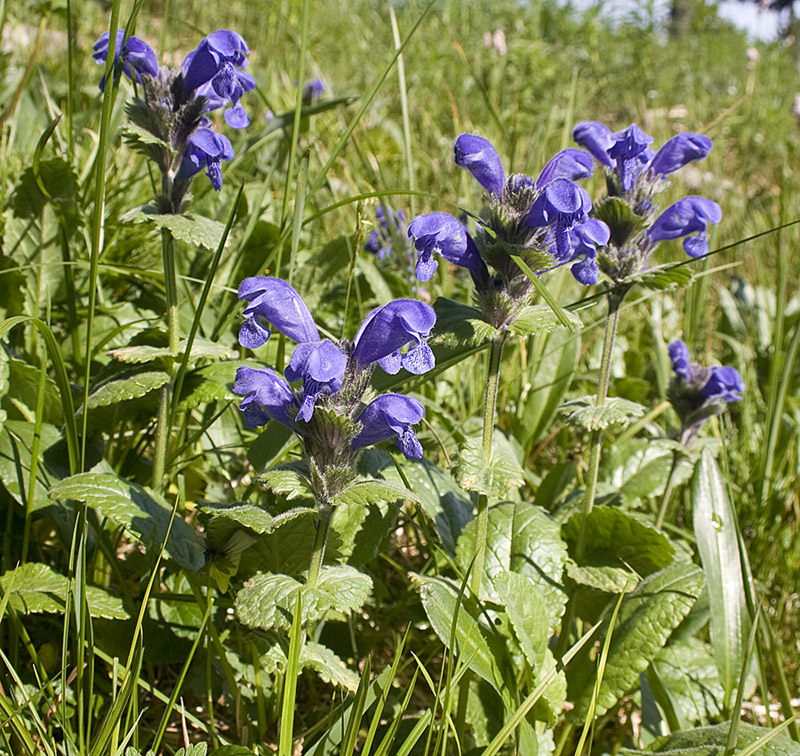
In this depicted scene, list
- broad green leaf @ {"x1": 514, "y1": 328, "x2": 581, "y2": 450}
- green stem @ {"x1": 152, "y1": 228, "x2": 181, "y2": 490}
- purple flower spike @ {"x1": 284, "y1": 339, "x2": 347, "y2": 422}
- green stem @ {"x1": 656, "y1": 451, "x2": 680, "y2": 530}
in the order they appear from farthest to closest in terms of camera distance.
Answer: broad green leaf @ {"x1": 514, "y1": 328, "x2": 581, "y2": 450} → green stem @ {"x1": 656, "y1": 451, "x2": 680, "y2": 530} → green stem @ {"x1": 152, "y1": 228, "x2": 181, "y2": 490} → purple flower spike @ {"x1": 284, "y1": 339, "x2": 347, "y2": 422}

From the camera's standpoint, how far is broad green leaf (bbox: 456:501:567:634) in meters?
1.50

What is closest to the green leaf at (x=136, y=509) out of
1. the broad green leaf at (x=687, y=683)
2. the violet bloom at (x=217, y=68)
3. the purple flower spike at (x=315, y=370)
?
the purple flower spike at (x=315, y=370)

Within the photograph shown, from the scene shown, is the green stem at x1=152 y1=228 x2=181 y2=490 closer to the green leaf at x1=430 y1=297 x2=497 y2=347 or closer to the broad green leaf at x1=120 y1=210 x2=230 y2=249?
the broad green leaf at x1=120 y1=210 x2=230 y2=249

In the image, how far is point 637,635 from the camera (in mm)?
1452

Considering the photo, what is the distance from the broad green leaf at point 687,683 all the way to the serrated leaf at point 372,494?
0.87 meters

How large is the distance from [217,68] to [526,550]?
1.16m

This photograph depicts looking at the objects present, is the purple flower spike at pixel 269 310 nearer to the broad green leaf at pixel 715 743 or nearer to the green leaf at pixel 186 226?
the green leaf at pixel 186 226

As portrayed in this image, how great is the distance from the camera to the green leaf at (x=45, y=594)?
1213mm

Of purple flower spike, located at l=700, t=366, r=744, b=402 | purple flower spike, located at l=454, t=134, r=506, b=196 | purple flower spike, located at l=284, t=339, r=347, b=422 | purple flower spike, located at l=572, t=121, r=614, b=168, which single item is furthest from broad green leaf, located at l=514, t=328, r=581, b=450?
purple flower spike, located at l=284, t=339, r=347, b=422

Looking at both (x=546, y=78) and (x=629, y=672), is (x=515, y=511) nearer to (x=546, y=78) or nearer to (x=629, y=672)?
(x=629, y=672)

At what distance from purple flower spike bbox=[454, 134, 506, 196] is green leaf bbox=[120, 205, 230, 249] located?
0.51m

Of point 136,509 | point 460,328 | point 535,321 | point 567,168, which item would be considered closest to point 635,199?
point 567,168

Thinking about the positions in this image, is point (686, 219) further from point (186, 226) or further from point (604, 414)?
point (186, 226)

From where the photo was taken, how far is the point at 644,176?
5.41ft
